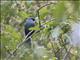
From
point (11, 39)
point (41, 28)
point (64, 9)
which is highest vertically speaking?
point (64, 9)

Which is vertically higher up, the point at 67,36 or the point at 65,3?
the point at 65,3

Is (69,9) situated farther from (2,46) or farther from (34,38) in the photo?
(34,38)

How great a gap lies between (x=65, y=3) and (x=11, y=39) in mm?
1107

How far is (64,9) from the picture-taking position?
0.55 meters

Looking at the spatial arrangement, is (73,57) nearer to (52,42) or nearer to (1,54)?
(52,42)

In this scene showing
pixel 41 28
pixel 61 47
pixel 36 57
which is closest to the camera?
pixel 36 57

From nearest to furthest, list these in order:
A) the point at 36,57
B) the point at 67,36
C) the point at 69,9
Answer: the point at 69,9, the point at 36,57, the point at 67,36

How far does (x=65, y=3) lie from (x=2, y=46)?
888 millimetres

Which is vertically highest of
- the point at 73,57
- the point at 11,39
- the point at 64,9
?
the point at 64,9

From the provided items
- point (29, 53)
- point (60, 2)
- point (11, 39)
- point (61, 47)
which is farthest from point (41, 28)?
point (60, 2)

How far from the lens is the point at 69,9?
53 centimetres

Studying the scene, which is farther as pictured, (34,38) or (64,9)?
(34,38)

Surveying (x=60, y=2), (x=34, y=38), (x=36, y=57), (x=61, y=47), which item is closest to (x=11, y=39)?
(x=34, y=38)

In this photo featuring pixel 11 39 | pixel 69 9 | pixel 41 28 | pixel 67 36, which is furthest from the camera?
pixel 11 39
